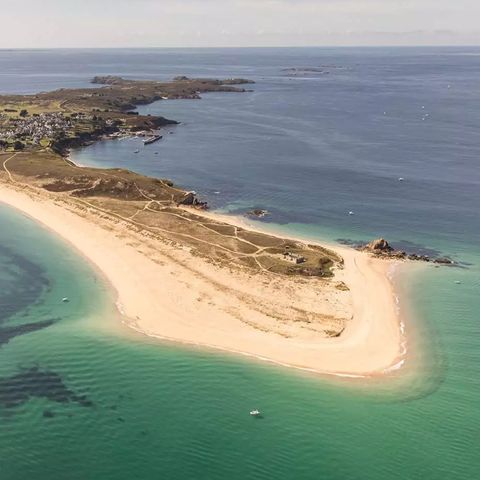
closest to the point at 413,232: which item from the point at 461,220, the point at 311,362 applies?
the point at 461,220

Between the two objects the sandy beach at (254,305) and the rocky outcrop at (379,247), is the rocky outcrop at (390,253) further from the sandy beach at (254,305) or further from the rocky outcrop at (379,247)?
the sandy beach at (254,305)

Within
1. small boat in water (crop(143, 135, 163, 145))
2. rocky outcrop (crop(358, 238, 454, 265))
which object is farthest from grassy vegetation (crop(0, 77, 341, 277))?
small boat in water (crop(143, 135, 163, 145))

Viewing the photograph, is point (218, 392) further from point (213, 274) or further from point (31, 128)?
point (31, 128)

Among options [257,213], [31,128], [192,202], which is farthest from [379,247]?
[31,128]

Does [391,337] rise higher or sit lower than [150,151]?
lower

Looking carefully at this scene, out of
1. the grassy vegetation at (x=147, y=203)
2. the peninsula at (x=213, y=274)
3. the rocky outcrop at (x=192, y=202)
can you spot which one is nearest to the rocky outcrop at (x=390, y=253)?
the peninsula at (x=213, y=274)

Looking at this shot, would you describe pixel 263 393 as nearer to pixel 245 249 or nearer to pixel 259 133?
pixel 245 249
